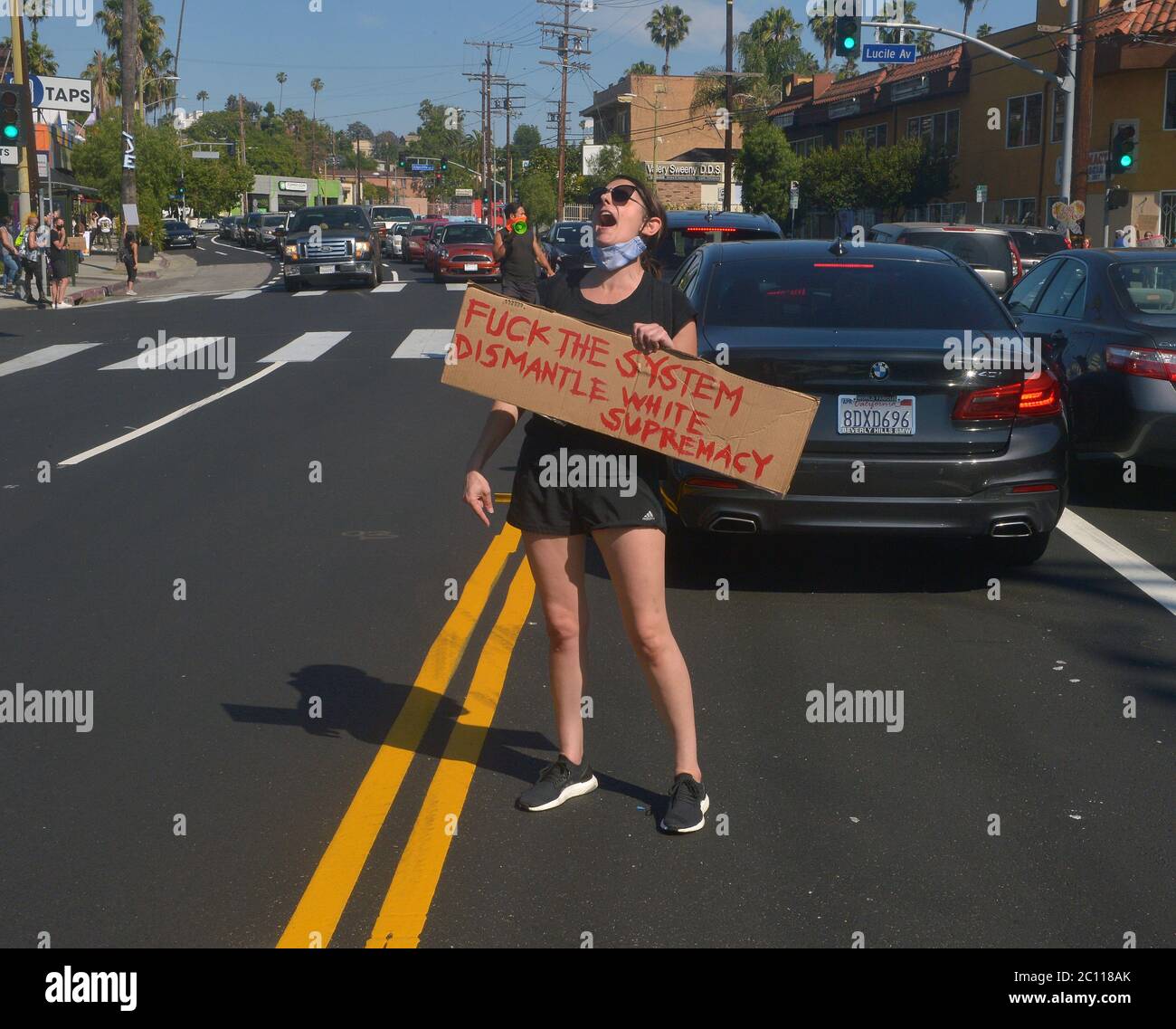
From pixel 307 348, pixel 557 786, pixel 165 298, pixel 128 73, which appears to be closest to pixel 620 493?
pixel 557 786

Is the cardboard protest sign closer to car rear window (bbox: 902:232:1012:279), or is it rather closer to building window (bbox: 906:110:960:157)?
car rear window (bbox: 902:232:1012:279)

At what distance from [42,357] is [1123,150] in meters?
19.2

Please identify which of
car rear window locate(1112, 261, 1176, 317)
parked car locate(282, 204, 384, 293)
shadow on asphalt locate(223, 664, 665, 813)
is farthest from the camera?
parked car locate(282, 204, 384, 293)

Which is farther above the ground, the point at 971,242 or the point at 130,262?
the point at 971,242

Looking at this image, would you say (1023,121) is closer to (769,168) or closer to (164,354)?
(769,168)

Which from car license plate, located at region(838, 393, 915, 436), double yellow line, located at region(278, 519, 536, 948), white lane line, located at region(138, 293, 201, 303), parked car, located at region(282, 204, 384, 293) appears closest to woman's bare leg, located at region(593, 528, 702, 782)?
double yellow line, located at region(278, 519, 536, 948)

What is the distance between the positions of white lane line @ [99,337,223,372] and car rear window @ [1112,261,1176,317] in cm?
1232

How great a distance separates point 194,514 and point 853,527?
4.53 meters

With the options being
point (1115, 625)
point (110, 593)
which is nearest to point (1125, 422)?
point (1115, 625)

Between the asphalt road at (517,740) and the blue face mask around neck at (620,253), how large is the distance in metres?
1.72

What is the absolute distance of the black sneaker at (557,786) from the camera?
4711 millimetres

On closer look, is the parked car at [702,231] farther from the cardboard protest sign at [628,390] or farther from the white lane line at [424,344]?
the cardboard protest sign at [628,390]

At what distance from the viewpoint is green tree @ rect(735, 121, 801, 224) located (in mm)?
69812

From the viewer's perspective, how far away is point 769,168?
71000 mm
